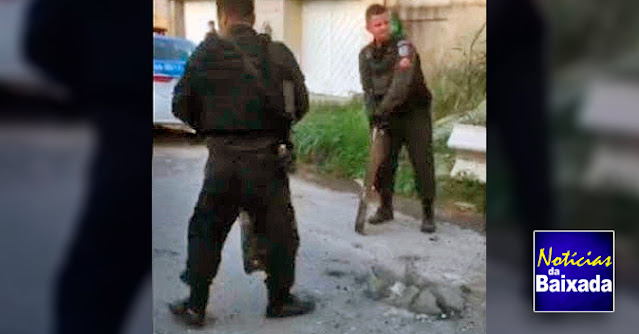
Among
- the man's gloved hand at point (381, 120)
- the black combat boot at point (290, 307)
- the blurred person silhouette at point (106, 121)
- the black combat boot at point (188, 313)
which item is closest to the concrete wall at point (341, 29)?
the man's gloved hand at point (381, 120)

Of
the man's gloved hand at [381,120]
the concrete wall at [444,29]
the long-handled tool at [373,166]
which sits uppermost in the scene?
the concrete wall at [444,29]

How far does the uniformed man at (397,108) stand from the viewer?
2.79 meters

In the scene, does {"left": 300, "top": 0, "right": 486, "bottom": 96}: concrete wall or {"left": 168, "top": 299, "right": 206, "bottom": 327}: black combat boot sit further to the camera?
{"left": 168, "top": 299, "right": 206, "bottom": 327}: black combat boot

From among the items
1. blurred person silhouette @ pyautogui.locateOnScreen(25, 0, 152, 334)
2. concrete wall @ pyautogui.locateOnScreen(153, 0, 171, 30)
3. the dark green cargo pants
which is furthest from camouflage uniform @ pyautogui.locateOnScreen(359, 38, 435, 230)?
blurred person silhouette @ pyautogui.locateOnScreen(25, 0, 152, 334)

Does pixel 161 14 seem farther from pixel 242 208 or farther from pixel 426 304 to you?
pixel 426 304

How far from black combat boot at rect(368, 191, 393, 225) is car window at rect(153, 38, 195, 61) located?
863mm

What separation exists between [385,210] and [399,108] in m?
0.37

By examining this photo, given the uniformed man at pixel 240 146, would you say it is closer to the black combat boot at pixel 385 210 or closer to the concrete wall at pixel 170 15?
the concrete wall at pixel 170 15

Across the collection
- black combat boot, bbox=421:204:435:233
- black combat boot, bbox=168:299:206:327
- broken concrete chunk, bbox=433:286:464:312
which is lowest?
black combat boot, bbox=168:299:206:327

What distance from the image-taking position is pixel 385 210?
2.82 meters

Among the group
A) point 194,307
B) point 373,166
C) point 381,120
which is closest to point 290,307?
point 194,307

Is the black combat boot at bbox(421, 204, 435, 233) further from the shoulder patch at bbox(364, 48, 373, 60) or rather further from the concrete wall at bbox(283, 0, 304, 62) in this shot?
the concrete wall at bbox(283, 0, 304, 62)

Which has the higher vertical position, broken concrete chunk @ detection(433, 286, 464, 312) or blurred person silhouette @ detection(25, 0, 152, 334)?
blurred person silhouette @ detection(25, 0, 152, 334)

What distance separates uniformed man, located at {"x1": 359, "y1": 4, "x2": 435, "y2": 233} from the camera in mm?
2789
